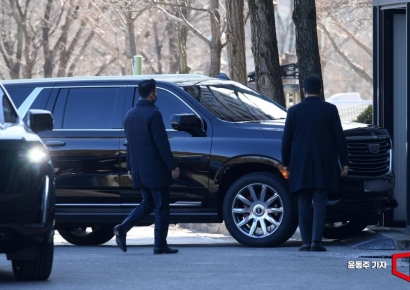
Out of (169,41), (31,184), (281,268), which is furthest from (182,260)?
(169,41)

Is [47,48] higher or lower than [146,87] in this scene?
higher

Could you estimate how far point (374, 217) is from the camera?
43.4 feet

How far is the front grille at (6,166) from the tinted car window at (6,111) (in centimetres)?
88

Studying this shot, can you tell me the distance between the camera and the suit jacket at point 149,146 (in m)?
11.1

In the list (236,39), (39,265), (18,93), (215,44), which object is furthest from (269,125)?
(215,44)

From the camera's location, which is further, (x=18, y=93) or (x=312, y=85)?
(x=18, y=93)

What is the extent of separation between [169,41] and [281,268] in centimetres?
3997

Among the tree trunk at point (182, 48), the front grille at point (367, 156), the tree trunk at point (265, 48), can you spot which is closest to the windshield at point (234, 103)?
the front grille at point (367, 156)

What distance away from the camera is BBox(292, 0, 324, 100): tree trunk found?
16.0 m

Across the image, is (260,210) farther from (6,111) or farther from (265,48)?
(265,48)

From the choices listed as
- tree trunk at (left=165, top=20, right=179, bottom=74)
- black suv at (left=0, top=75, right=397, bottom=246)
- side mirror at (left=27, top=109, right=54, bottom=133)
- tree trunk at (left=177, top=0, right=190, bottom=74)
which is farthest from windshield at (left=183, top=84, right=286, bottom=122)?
tree trunk at (left=165, top=20, right=179, bottom=74)

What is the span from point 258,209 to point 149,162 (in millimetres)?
1446

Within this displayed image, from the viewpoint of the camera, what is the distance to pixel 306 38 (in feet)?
52.8

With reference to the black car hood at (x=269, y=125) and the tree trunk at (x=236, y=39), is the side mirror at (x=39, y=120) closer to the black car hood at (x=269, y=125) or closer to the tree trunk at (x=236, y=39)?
the black car hood at (x=269, y=125)
